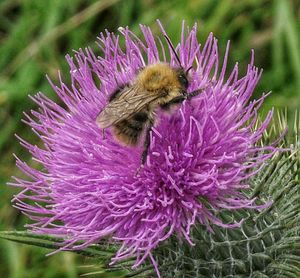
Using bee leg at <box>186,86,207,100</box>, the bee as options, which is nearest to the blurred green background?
bee leg at <box>186,86,207,100</box>

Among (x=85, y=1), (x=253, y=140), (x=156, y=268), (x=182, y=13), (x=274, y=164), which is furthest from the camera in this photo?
(x=85, y=1)

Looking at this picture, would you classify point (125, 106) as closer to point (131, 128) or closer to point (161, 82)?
point (131, 128)

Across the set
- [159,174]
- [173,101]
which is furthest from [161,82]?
[159,174]

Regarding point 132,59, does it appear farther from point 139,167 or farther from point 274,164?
point 274,164

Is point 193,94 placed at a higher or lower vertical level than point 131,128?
higher

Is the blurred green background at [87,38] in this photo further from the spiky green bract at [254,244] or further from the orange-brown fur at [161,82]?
the orange-brown fur at [161,82]

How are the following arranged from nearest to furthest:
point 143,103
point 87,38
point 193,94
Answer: point 143,103 < point 193,94 < point 87,38

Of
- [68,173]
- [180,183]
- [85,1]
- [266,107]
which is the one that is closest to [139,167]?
[180,183]
